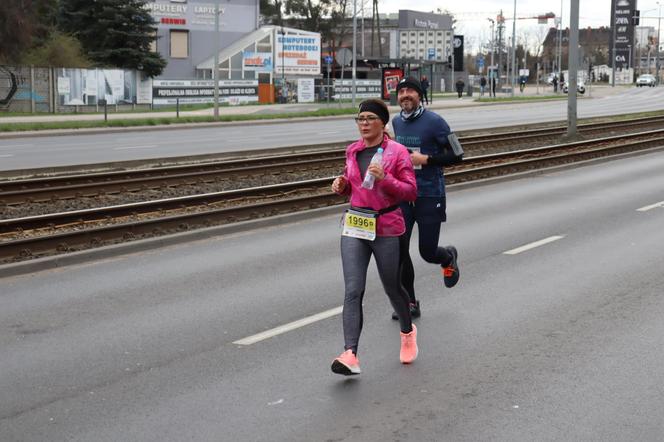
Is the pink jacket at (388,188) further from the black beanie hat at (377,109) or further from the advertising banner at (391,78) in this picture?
the advertising banner at (391,78)

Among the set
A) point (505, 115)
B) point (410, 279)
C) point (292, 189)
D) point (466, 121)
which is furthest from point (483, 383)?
point (505, 115)

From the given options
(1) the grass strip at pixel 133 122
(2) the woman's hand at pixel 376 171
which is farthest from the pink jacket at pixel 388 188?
(1) the grass strip at pixel 133 122

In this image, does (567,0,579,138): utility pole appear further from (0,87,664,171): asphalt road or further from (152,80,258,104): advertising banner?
(152,80,258,104): advertising banner

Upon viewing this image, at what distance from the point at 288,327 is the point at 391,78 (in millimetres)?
42597

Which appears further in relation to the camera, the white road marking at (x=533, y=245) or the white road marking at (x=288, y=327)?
the white road marking at (x=533, y=245)

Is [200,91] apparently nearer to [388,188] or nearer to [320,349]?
[320,349]

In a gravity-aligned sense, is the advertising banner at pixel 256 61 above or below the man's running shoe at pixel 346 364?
above

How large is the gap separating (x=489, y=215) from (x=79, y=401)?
9.20m

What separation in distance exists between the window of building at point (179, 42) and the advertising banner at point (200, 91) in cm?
1774

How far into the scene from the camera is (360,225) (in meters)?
6.20

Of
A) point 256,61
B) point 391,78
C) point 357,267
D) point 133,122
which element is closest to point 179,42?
point 256,61

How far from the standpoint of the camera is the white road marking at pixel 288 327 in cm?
723

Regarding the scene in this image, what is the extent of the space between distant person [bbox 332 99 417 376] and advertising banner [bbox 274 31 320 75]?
6394 cm

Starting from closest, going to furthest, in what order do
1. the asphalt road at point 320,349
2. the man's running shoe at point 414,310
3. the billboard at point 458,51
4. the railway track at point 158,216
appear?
the asphalt road at point 320,349 → the man's running shoe at point 414,310 → the railway track at point 158,216 → the billboard at point 458,51
